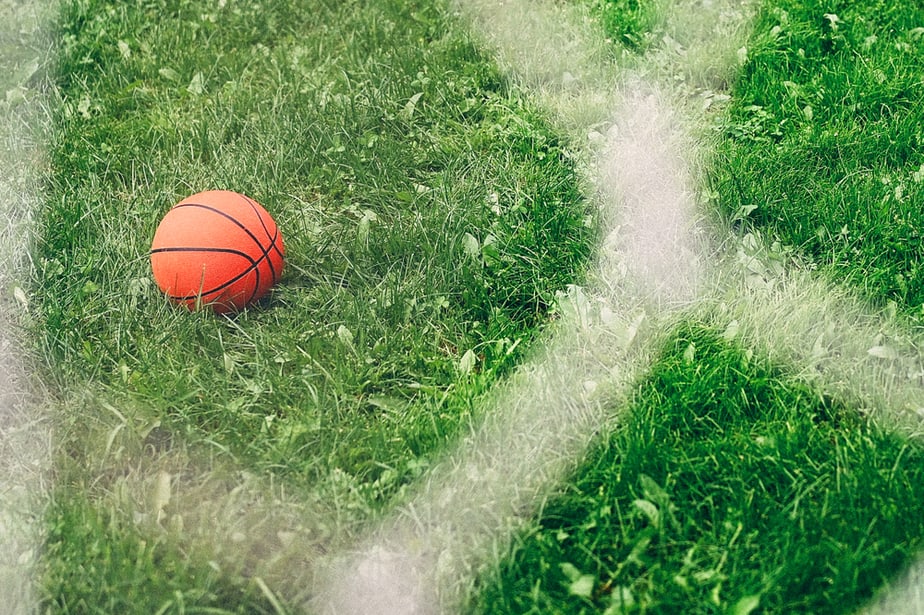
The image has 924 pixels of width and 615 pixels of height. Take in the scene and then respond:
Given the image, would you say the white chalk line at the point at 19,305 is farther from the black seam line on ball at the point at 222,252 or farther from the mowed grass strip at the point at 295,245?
the black seam line on ball at the point at 222,252

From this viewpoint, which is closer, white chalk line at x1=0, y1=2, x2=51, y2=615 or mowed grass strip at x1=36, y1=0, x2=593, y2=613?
white chalk line at x1=0, y1=2, x2=51, y2=615

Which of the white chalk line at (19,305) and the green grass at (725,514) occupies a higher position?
the green grass at (725,514)

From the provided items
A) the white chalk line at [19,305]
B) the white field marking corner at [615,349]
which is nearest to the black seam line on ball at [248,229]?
the white chalk line at [19,305]

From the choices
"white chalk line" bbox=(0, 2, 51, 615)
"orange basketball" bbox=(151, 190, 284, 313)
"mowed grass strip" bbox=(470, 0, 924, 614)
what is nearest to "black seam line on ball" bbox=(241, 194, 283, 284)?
"orange basketball" bbox=(151, 190, 284, 313)

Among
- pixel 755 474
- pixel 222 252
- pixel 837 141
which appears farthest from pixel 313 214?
pixel 837 141

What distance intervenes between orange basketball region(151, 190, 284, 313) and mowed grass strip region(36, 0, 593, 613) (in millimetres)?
98

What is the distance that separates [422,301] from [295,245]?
0.58 m

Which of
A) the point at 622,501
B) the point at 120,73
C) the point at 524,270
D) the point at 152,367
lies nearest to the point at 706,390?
the point at 622,501

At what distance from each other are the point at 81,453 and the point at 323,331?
0.82 metres

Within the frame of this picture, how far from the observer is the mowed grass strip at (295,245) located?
2.58 metres

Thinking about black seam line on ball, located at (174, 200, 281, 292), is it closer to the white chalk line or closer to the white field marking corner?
the white chalk line

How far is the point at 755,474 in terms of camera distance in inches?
96.0

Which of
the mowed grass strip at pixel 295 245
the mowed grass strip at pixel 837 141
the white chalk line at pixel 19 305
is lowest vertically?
the white chalk line at pixel 19 305

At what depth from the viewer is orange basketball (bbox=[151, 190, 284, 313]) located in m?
2.91
